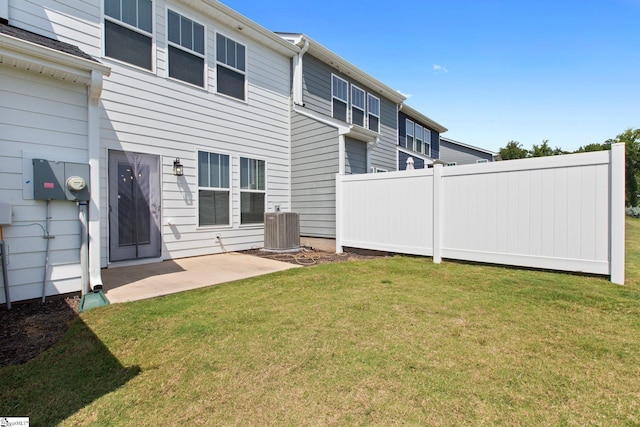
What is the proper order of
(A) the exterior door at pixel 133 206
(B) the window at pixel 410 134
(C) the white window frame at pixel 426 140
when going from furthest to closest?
(C) the white window frame at pixel 426 140 < (B) the window at pixel 410 134 < (A) the exterior door at pixel 133 206

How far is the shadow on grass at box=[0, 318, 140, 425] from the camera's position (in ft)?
5.82

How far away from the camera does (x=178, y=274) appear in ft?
16.5

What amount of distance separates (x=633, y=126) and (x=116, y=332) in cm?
4006

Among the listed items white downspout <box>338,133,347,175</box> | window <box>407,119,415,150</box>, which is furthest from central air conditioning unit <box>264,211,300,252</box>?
window <box>407,119,415,150</box>

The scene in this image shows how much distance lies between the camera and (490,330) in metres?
2.78

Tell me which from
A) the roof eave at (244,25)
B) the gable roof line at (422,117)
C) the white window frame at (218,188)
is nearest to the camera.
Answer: the roof eave at (244,25)

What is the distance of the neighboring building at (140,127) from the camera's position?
351cm

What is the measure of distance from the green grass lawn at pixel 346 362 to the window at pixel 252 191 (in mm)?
3787

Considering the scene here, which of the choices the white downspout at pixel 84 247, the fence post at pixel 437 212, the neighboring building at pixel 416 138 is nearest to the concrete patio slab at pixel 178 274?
the white downspout at pixel 84 247

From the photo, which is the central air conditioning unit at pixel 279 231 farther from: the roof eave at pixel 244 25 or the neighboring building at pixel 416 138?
the neighboring building at pixel 416 138

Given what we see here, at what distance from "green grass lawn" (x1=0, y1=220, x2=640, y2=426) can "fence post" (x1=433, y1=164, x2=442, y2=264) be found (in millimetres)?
1838

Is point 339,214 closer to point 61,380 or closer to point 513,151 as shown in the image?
point 61,380

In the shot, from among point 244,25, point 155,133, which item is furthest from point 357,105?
point 155,133

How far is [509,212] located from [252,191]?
541cm
